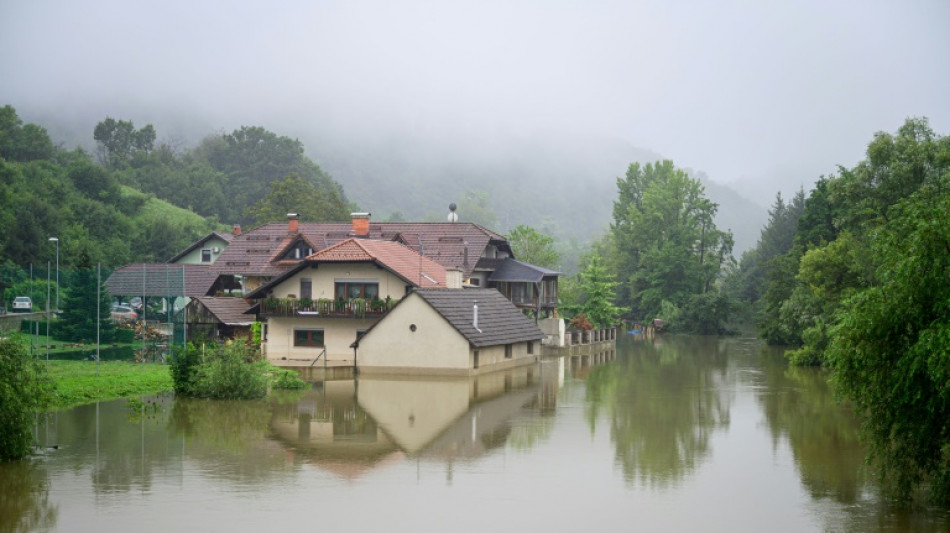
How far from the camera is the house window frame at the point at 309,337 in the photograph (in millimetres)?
46281

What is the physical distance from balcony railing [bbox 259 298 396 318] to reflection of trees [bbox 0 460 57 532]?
2196 cm

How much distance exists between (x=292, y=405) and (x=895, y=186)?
26955 millimetres

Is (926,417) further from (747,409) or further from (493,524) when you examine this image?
(747,409)

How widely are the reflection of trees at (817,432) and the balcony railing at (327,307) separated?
1529cm

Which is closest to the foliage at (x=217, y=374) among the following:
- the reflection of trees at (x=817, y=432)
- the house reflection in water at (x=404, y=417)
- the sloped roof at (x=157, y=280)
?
the house reflection in water at (x=404, y=417)

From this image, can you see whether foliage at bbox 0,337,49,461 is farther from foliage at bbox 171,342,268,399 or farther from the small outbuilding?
the small outbuilding

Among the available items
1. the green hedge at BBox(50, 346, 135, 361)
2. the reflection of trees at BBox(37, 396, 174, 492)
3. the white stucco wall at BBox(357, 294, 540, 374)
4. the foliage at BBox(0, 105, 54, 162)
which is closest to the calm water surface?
the reflection of trees at BBox(37, 396, 174, 492)

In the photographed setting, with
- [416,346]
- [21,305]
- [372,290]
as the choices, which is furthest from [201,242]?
[416,346]

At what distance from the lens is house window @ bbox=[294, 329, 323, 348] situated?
4634 centimetres

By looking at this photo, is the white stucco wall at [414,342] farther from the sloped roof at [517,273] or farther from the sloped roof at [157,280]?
the sloped roof at [517,273]

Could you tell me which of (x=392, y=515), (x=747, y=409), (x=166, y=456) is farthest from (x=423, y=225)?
(x=392, y=515)

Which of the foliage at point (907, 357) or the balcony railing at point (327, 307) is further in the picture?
the balcony railing at point (327, 307)

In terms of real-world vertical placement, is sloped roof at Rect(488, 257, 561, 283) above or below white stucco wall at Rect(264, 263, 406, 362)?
above

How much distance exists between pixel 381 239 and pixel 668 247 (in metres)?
36.2
